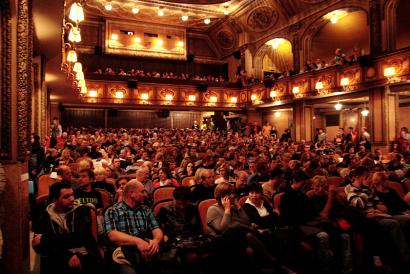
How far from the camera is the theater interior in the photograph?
11.4m

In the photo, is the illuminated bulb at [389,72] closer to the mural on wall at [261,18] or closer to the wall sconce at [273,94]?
the wall sconce at [273,94]

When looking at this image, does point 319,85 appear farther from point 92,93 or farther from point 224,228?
point 224,228

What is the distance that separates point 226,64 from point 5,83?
22.1m

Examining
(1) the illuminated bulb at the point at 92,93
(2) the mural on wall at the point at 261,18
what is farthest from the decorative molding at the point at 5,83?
(2) the mural on wall at the point at 261,18

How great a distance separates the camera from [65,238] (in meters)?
2.90

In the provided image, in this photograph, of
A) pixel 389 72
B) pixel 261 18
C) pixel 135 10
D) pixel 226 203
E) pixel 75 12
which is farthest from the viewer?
pixel 135 10

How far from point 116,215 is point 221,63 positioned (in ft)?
73.7

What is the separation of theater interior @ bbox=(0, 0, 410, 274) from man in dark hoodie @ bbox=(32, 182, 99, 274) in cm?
420

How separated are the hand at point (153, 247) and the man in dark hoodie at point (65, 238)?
0.47 metres

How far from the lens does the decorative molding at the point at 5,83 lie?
128 inches

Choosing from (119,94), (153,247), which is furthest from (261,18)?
(153,247)

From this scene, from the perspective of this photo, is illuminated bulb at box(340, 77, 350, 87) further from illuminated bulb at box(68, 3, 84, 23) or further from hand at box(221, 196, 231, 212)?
hand at box(221, 196, 231, 212)

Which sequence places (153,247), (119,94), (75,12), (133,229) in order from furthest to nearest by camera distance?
1. (119,94)
2. (75,12)
3. (133,229)
4. (153,247)

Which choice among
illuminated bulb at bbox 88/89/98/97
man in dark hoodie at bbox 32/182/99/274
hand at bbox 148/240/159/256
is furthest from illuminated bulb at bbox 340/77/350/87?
man in dark hoodie at bbox 32/182/99/274
